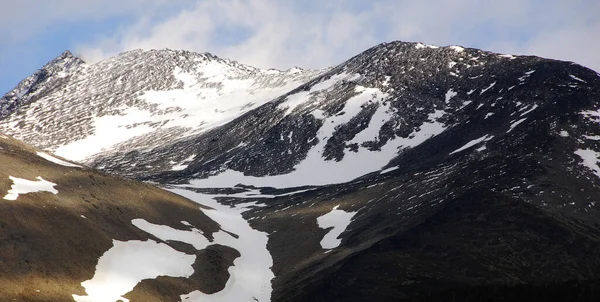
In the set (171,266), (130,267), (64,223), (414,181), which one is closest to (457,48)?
(414,181)

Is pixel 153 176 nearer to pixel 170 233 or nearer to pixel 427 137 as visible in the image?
pixel 427 137

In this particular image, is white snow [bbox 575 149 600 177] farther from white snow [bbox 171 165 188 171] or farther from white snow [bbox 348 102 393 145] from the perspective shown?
white snow [bbox 171 165 188 171]

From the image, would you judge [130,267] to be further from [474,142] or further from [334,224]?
[474,142]

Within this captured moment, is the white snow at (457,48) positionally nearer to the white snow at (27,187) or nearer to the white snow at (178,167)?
the white snow at (178,167)

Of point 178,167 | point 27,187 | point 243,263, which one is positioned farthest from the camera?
point 178,167

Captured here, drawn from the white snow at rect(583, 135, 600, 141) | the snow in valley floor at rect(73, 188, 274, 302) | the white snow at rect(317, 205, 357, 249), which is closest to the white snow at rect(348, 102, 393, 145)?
the white snow at rect(317, 205, 357, 249)

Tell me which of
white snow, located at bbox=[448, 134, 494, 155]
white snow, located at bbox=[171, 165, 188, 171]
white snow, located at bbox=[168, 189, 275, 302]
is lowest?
white snow, located at bbox=[168, 189, 275, 302]

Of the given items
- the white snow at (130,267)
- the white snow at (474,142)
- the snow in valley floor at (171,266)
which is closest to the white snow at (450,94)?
the white snow at (474,142)
